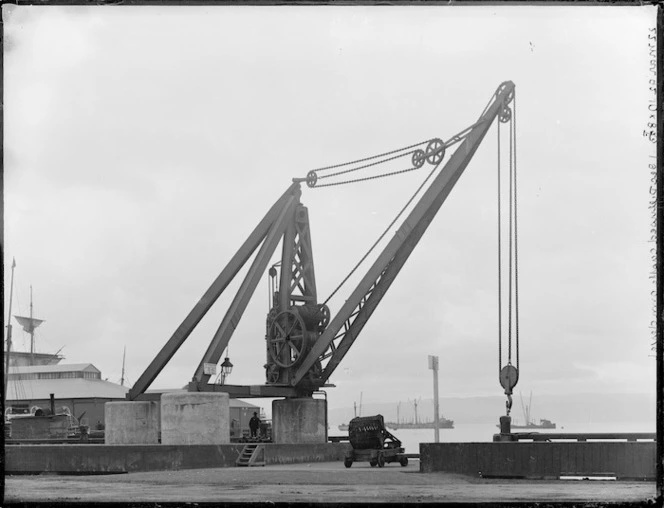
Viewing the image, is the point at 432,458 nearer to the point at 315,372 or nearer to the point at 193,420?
the point at 193,420

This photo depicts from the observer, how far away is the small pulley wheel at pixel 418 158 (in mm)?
26797

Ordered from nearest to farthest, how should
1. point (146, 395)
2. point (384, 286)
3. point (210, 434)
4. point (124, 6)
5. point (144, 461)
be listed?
point (124, 6) < point (144, 461) < point (210, 434) < point (384, 286) < point (146, 395)

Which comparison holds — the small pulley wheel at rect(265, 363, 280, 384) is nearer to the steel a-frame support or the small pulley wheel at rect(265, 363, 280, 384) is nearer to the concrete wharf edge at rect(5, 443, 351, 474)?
the steel a-frame support

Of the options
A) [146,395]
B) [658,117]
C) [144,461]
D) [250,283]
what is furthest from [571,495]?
[146,395]

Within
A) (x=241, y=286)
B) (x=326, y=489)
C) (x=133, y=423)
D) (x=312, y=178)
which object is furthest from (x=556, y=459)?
(x=133, y=423)

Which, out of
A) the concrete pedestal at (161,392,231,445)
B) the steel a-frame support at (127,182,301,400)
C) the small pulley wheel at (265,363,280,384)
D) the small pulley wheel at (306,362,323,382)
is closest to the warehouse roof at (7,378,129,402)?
the steel a-frame support at (127,182,301,400)

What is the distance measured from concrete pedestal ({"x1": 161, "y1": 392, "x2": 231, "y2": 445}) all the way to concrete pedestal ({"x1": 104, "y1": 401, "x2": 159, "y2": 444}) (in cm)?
427

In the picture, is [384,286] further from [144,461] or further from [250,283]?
[144,461]

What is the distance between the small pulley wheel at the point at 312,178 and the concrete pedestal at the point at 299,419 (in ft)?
21.5

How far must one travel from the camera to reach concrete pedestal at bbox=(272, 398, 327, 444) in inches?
1139

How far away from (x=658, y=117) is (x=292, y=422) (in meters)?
21.7

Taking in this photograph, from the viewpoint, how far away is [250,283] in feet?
93.9

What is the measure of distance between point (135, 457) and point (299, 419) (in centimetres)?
803

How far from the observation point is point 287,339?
28.6 m
